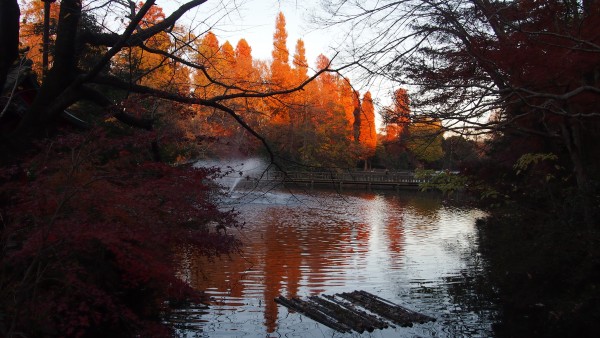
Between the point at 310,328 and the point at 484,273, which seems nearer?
the point at 310,328

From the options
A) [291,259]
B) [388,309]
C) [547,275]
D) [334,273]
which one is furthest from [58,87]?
[291,259]

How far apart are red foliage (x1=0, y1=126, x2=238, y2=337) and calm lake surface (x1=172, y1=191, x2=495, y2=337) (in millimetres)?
1708

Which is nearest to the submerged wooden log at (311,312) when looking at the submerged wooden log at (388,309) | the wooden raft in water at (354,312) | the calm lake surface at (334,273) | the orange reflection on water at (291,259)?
the wooden raft in water at (354,312)

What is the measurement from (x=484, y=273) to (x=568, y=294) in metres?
4.73

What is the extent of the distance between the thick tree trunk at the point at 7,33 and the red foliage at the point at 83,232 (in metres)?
1.28

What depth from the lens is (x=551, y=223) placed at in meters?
9.12

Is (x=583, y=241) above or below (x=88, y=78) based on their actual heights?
below

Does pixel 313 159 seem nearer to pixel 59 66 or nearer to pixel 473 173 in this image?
pixel 473 173

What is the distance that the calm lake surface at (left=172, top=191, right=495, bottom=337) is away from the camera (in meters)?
8.85

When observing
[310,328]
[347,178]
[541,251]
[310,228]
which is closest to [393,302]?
[310,328]

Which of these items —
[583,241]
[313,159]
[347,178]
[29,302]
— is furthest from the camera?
[347,178]

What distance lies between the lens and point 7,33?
20.0 ft

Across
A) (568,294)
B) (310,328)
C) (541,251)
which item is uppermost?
(541,251)

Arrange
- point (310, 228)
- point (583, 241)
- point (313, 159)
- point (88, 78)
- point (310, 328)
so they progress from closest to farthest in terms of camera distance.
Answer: point (88, 78)
point (583, 241)
point (310, 328)
point (310, 228)
point (313, 159)
